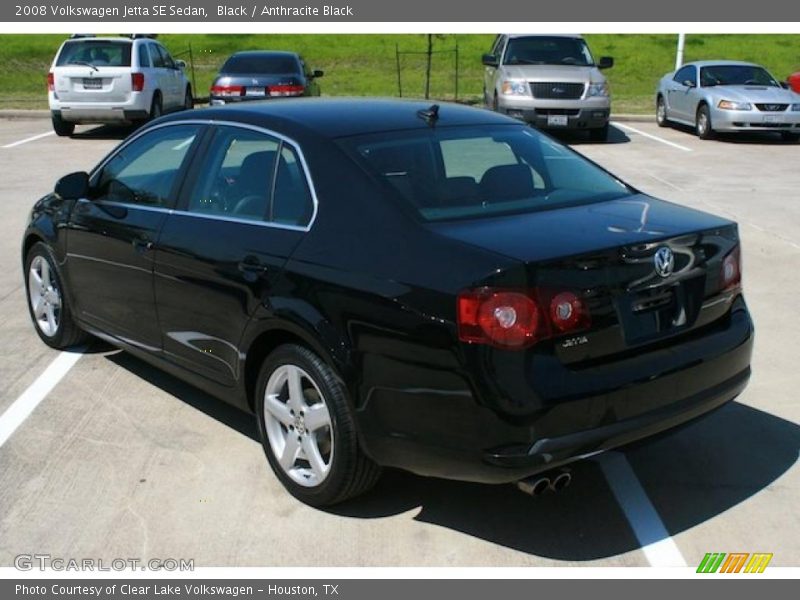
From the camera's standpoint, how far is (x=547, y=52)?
59.0 feet

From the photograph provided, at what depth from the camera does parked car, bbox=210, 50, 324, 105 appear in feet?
59.6

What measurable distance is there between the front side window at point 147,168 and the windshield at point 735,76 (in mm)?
15080

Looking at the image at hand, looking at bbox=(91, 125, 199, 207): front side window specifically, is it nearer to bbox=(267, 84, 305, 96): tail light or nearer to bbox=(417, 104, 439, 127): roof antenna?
bbox=(417, 104, 439, 127): roof antenna

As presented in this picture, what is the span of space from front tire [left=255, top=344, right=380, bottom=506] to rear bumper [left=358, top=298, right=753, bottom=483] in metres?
0.15

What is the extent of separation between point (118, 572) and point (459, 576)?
129 centimetres

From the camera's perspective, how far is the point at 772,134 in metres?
19.4

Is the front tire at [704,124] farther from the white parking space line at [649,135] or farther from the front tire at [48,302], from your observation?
the front tire at [48,302]

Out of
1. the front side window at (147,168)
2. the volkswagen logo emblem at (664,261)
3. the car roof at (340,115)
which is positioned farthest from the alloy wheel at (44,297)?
the volkswagen logo emblem at (664,261)

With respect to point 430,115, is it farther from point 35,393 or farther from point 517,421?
point 35,393

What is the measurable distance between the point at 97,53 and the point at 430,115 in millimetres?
14996

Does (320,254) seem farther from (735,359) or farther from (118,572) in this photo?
(735,359)

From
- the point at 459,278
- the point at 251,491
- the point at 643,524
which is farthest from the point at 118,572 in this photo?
the point at 643,524

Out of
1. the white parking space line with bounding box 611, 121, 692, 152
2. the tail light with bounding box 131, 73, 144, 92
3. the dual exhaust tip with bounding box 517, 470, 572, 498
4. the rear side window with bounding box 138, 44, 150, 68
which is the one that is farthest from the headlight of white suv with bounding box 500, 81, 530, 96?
the dual exhaust tip with bounding box 517, 470, 572, 498

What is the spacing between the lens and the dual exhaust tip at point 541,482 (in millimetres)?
3689
